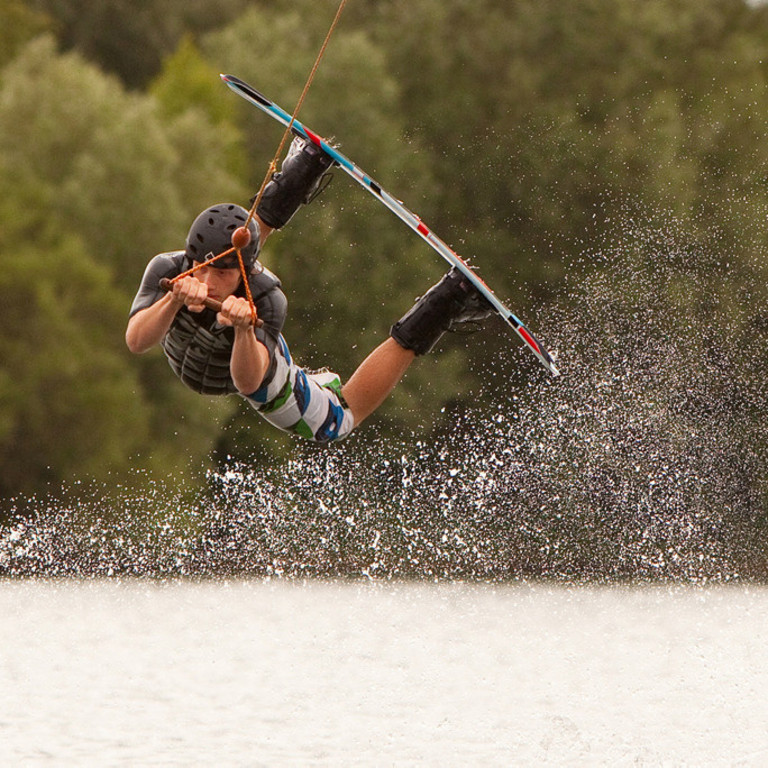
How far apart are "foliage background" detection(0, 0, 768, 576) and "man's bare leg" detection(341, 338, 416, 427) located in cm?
1148

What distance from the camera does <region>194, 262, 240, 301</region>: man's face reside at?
17.9 ft

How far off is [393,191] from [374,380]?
44.1ft

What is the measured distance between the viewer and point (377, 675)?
14.3 metres

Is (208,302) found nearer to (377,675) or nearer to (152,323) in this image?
(152,323)

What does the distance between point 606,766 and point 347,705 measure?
2923 millimetres

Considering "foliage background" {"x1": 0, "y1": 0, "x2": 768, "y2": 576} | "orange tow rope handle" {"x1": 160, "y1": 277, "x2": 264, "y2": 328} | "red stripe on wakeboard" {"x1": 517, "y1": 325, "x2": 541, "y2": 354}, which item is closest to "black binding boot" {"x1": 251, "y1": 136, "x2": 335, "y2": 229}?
"red stripe on wakeboard" {"x1": 517, "y1": 325, "x2": 541, "y2": 354}

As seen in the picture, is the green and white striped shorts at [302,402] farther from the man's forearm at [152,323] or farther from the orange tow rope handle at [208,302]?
the orange tow rope handle at [208,302]

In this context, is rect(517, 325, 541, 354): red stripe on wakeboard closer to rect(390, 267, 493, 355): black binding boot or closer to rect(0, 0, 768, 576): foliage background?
rect(390, 267, 493, 355): black binding boot

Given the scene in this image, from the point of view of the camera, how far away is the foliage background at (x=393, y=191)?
18.0 meters

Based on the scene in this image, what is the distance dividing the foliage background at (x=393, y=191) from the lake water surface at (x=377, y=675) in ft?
7.22

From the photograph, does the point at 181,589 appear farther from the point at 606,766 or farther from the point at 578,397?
the point at 606,766

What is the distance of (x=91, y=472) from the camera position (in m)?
18.0

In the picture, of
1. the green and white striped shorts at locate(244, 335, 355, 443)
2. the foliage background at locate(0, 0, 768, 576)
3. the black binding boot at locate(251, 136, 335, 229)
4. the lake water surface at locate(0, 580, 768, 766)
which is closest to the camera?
the green and white striped shorts at locate(244, 335, 355, 443)

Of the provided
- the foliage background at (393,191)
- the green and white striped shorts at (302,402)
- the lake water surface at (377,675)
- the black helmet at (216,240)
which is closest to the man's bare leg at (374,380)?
the green and white striped shorts at (302,402)
